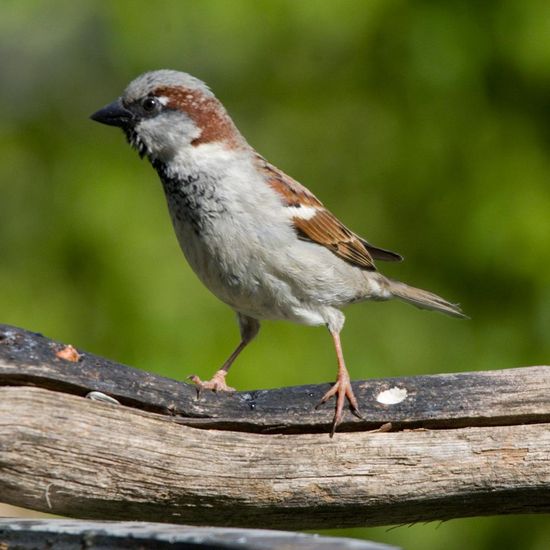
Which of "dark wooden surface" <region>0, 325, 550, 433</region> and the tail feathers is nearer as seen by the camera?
"dark wooden surface" <region>0, 325, 550, 433</region>

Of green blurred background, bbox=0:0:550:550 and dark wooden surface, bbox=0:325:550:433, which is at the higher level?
green blurred background, bbox=0:0:550:550

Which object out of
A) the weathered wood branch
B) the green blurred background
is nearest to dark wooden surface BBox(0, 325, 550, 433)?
the weathered wood branch

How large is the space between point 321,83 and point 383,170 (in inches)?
21.4

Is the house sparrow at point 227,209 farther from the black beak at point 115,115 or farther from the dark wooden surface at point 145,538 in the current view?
the dark wooden surface at point 145,538

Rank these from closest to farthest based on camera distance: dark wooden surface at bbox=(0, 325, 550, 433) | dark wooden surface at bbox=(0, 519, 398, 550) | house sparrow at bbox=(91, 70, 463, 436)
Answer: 1. dark wooden surface at bbox=(0, 519, 398, 550)
2. dark wooden surface at bbox=(0, 325, 550, 433)
3. house sparrow at bbox=(91, 70, 463, 436)

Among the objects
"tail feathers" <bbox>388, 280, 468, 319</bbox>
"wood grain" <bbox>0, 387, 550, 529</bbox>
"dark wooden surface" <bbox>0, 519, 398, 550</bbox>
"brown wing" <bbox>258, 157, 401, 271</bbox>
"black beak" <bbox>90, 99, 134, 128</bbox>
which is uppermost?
"tail feathers" <bbox>388, 280, 468, 319</bbox>

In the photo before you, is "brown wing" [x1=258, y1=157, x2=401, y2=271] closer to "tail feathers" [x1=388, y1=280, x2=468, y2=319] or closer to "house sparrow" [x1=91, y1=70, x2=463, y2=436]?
"house sparrow" [x1=91, y1=70, x2=463, y2=436]

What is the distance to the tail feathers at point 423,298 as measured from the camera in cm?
414

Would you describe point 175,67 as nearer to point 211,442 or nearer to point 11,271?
point 11,271

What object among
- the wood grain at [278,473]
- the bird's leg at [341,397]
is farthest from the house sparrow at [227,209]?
the wood grain at [278,473]

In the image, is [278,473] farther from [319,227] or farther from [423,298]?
[423,298]

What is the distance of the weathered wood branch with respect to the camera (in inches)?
105

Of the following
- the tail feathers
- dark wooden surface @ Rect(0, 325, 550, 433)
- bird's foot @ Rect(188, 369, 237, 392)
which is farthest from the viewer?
the tail feathers

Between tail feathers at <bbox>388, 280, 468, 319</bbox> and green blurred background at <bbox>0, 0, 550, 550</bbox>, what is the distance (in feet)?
0.79
